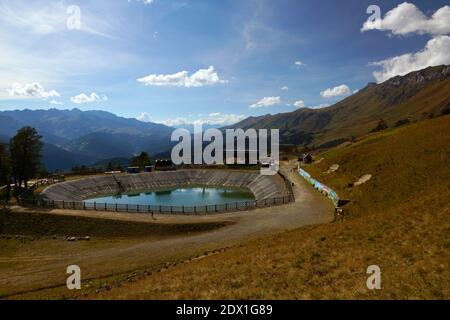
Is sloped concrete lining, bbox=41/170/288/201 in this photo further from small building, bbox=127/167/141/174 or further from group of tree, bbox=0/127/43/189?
group of tree, bbox=0/127/43/189

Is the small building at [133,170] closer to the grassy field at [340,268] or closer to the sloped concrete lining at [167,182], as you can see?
the sloped concrete lining at [167,182]

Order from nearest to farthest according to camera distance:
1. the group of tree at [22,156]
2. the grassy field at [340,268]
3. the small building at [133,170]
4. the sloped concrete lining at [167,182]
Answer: the grassy field at [340,268]
the group of tree at [22,156]
the sloped concrete lining at [167,182]
the small building at [133,170]

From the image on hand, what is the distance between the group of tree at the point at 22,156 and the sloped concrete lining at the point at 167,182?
691cm

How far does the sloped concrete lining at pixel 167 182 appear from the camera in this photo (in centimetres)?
8300

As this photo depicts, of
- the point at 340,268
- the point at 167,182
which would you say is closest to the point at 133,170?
the point at 167,182

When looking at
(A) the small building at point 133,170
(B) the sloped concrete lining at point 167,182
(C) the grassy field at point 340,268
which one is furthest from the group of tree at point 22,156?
(C) the grassy field at point 340,268

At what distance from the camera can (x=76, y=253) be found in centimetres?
→ 3794

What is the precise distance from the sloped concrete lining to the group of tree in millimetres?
6912

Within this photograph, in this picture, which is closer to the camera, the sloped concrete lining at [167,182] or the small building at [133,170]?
the sloped concrete lining at [167,182]

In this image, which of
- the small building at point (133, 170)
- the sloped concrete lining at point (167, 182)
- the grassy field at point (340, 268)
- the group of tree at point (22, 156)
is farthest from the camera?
the small building at point (133, 170)

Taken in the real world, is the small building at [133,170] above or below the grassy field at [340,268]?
above

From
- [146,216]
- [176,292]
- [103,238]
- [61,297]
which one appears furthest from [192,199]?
[176,292]

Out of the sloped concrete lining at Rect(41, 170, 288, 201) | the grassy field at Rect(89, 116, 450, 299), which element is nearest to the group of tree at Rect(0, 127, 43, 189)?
the sloped concrete lining at Rect(41, 170, 288, 201)

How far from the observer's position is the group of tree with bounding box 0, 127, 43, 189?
74188 mm
